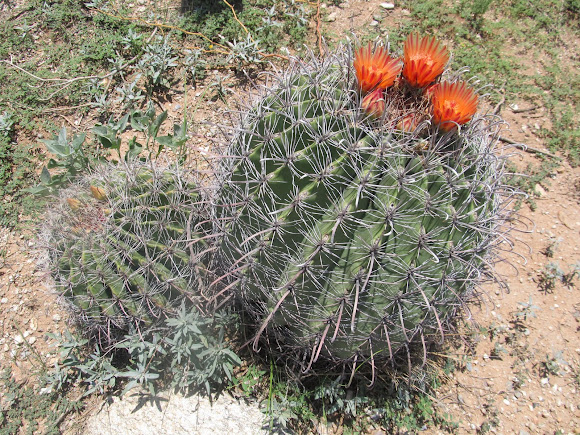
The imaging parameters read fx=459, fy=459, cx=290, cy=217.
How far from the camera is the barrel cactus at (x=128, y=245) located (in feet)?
8.61

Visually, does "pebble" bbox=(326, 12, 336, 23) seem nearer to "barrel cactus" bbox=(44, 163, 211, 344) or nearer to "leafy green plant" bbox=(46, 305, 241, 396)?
"barrel cactus" bbox=(44, 163, 211, 344)

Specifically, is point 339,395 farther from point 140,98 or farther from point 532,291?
point 140,98

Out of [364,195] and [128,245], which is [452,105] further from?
[128,245]

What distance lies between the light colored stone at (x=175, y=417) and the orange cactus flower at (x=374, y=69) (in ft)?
6.88

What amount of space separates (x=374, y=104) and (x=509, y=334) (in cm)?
231

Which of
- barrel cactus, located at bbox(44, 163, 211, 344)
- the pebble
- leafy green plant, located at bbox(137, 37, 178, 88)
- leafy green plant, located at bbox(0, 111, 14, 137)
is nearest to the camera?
barrel cactus, located at bbox(44, 163, 211, 344)

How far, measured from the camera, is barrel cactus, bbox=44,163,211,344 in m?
2.62

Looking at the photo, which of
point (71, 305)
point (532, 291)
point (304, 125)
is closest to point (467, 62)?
point (532, 291)

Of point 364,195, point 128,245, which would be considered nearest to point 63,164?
point 128,245

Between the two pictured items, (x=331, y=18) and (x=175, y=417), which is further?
(x=331, y=18)

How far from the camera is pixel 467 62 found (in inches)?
184

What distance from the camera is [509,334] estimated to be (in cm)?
344

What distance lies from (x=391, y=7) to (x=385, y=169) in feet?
12.3

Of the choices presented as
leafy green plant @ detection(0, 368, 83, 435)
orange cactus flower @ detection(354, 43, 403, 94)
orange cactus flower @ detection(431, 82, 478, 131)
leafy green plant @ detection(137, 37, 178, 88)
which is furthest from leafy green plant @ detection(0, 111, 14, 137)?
orange cactus flower @ detection(431, 82, 478, 131)
